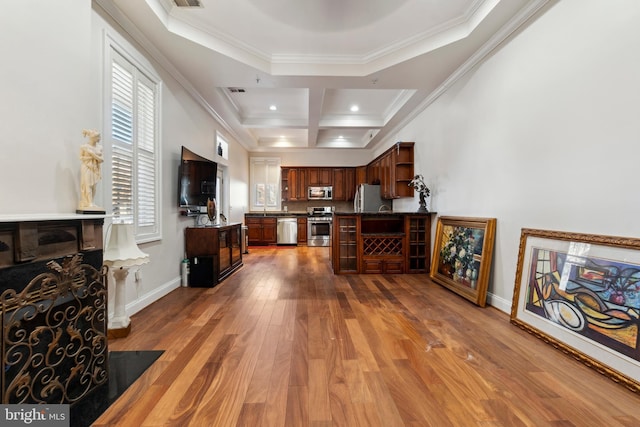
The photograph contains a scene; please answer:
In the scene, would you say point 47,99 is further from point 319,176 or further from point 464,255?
point 319,176

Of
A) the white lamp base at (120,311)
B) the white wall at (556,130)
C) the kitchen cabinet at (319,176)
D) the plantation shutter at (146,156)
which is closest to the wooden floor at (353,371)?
the white lamp base at (120,311)

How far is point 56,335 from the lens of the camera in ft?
4.05

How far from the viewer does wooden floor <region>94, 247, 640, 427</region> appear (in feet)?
4.10

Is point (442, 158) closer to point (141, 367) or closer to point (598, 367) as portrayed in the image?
point (598, 367)

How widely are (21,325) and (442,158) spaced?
14.2ft

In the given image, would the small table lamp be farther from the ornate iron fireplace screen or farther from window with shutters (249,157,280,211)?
window with shutters (249,157,280,211)

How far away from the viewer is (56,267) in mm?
1253

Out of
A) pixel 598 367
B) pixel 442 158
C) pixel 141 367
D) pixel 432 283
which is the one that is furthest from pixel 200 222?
pixel 598 367

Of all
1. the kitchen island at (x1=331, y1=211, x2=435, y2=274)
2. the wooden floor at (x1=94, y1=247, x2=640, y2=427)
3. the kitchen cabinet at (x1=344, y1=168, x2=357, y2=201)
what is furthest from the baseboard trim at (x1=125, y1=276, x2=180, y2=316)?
the kitchen cabinet at (x1=344, y1=168, x2=357, y2=201)

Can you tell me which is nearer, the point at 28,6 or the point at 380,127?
the point at 28,6

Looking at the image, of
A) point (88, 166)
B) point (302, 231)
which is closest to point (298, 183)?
point (302, 231)

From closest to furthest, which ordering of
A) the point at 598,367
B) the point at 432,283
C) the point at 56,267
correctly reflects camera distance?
1. the point at 56,267
2. the point at 598,367
3. the point at 432,283

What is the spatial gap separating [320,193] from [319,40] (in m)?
5.08

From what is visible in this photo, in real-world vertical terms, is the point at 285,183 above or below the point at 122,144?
above
